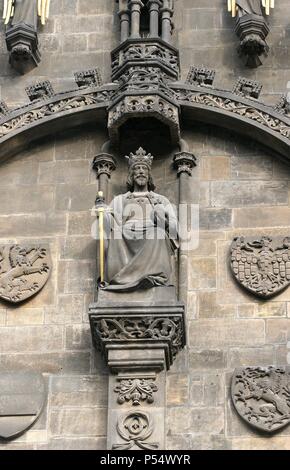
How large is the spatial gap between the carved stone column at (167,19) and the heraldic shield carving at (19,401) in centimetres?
459

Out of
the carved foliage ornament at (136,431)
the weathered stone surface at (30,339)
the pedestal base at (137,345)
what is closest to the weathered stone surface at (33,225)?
the weathered stone surface at (30,339)

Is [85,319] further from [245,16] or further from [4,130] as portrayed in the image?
[245,16]

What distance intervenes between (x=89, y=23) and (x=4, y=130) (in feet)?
6.65

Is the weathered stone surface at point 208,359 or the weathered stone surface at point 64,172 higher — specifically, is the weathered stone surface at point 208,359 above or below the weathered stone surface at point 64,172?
below

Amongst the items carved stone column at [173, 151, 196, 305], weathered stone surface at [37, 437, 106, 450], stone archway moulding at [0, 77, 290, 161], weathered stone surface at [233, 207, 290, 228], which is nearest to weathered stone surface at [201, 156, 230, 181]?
carved stone column at [173, 151, 196, 305]

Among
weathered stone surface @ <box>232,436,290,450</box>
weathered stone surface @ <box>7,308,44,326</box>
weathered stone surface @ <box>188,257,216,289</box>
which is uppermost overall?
weathered stone surface @ <box>188,257,216,289</box>

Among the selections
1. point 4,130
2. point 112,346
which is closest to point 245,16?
point 4,130

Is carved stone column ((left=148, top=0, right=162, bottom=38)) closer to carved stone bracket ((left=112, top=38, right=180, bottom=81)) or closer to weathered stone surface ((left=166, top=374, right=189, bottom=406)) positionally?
carved stone bracket ((left=112, top=38, right=180, bottom=81))

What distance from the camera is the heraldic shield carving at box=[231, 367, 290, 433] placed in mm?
17844

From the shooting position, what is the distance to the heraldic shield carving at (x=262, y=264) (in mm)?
18641

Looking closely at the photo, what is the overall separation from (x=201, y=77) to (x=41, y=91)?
192 cm

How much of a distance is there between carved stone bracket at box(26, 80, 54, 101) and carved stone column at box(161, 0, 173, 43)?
1.54m

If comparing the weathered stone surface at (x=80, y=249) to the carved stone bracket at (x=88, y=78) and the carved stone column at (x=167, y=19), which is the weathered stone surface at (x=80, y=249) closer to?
the carved stone bracket at (x=88, y=78)

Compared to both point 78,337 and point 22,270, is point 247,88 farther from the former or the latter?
point 78,337
